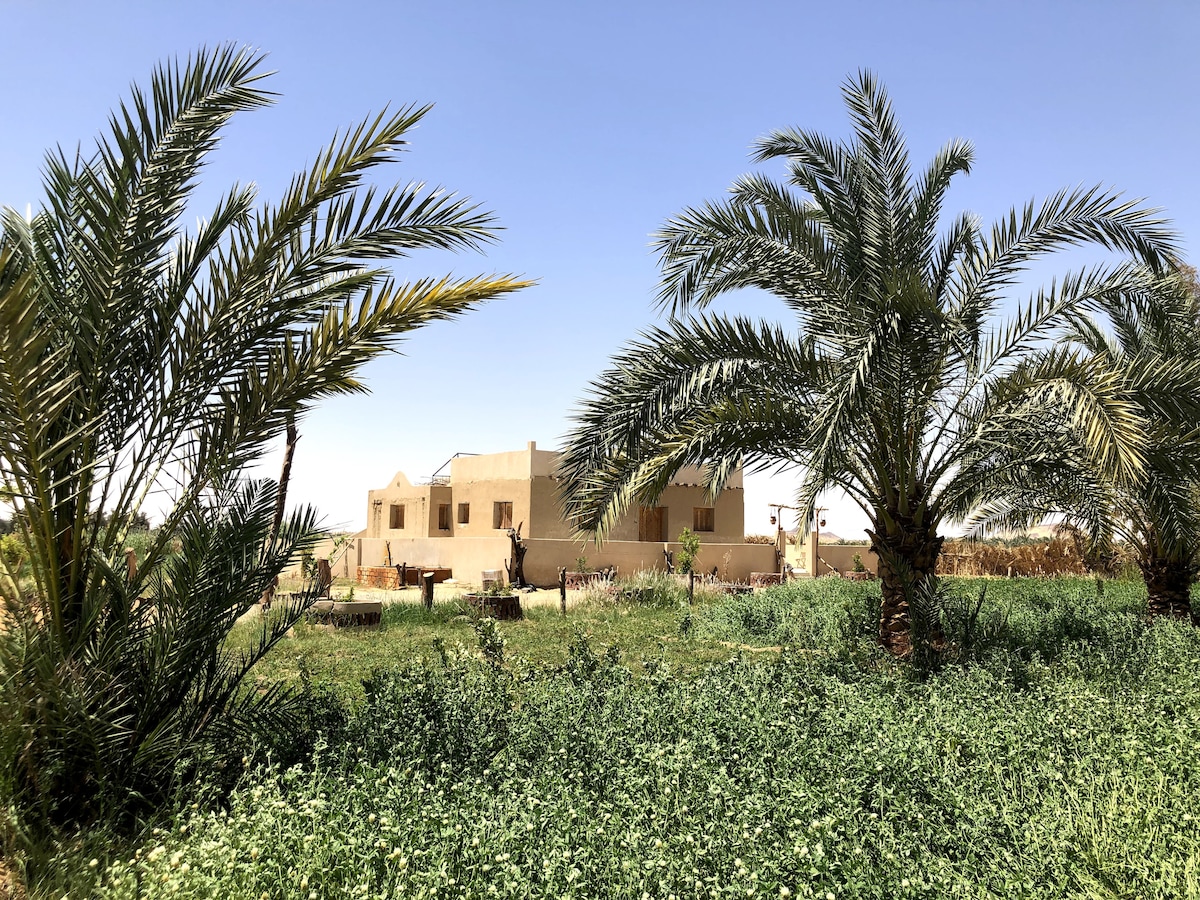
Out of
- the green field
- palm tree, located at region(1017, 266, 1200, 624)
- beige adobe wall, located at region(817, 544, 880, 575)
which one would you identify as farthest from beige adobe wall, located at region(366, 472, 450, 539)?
the green field

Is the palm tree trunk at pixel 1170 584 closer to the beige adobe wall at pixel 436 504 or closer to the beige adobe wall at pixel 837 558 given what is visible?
the beige adobe wall at pixel 837 558

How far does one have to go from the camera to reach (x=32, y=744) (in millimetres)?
4602

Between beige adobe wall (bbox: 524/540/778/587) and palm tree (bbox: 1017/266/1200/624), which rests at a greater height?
palm tree (bbox: 1017/266/1200/624)

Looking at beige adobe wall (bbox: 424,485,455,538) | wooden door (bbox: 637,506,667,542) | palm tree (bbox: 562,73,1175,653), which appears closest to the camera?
palm tree (bbox: 562,73,1175,653)

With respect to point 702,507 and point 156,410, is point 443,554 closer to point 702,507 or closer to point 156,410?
point 702,507

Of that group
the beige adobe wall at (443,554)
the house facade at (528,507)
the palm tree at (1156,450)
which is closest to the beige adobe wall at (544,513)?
the house facade at (528,507)

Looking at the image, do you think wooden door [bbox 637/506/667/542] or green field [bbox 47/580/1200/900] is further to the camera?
wooden door [bbox 637/506/667/542]

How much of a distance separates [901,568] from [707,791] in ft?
18.3

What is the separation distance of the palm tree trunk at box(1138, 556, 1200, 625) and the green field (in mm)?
5799

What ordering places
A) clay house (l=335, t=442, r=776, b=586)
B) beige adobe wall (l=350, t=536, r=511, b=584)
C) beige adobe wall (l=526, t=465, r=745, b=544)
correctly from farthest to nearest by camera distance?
beige adobe wall (l=526, t=465, r=745, b=544) < clay house (l=335, t=442, r=776, b=586) < beige adobe wall (l=350, t=536, r=511, b=584)

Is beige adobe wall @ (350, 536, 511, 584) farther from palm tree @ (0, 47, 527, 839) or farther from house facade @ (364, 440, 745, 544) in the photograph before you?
palm tree @ (0, 47, 527, 839)

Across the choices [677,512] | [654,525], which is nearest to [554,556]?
[654,525]

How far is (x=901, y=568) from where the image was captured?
9141 millimetres

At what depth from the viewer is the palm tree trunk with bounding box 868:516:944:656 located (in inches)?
362
